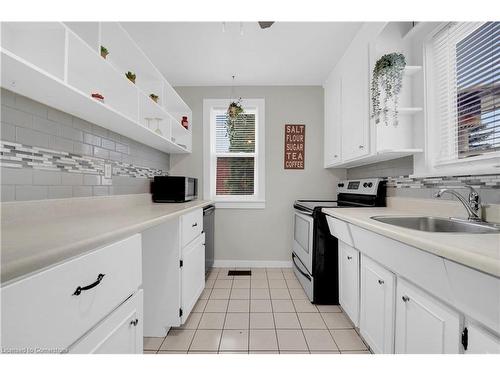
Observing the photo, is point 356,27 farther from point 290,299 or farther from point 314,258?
point 290,299

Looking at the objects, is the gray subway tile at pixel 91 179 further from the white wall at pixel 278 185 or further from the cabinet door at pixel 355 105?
the cabinet door at pixel 355 105

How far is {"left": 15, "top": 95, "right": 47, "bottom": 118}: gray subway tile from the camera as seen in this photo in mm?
1108

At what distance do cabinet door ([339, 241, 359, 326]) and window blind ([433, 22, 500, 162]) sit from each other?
2.97 feet

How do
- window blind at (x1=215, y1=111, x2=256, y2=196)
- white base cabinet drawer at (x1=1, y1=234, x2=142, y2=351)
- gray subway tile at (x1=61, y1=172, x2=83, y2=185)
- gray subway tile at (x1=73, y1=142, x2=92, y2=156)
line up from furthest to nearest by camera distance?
window blind at (x1=215, y1=111, x2=256, y2=196)
gray subway tile at (x1=73, y1=142, x2=92, y2=156)
gray subway tile at (x1=61, y1=172, x2=83, y2=185)
white base cabinet drawer at (x1=1, y1=234, x2=142, y2=351)

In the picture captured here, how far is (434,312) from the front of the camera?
34.1 inches

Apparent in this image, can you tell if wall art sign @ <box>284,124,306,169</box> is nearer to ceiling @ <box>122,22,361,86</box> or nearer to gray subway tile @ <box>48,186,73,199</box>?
ceiling @ <box>122,22,361,86</box>

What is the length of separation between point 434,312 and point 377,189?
1388mm

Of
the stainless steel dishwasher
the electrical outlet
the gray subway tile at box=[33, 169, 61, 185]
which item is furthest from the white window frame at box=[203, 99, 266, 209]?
the gray subway tile at box=[33, 169, 61, 185]

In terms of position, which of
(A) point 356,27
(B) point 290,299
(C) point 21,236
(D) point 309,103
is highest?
(A) point 356,27

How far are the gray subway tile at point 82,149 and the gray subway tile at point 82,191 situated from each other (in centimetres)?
23

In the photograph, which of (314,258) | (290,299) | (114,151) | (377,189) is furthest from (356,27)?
(290,299)

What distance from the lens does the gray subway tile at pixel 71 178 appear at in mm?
1367

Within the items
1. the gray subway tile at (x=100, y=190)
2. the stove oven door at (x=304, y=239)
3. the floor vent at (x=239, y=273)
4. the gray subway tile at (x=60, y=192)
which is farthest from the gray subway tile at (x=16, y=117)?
the floor vent at (x=239, y=273)

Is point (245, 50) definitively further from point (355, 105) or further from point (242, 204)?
point (242, 204)
